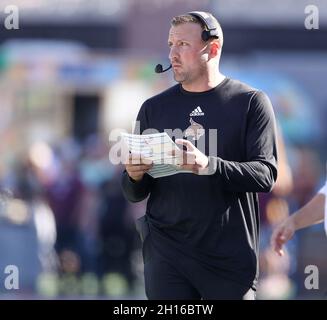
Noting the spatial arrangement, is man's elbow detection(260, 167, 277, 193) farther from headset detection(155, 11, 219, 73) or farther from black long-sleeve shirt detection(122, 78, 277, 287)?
headset detection(155, 11, 219, 73)

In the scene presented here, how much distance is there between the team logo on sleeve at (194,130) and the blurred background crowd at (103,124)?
4337 millimetres

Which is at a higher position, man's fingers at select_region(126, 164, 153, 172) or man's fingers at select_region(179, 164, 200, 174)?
man's fingers at select_region(126, 164, 153, 172)

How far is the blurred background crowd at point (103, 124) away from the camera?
1209cm

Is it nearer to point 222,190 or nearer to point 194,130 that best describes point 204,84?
point 194,130

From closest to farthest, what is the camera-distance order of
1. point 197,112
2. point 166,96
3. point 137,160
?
1. point 137,160
2. point 197,112
3. point 166,96

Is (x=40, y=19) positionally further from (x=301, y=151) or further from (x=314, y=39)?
(x=301, y=151)

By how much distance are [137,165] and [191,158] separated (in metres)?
0.29

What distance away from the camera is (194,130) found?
5062 millimetres

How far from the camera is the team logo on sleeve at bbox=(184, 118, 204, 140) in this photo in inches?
198

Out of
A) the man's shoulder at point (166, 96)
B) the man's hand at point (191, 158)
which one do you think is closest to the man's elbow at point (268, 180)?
the man's hand at point (191, 158)

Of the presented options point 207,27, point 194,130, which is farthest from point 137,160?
point 207,27

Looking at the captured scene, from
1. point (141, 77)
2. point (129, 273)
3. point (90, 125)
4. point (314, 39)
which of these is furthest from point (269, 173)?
point (314, 39)

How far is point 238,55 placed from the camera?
17.7 metres

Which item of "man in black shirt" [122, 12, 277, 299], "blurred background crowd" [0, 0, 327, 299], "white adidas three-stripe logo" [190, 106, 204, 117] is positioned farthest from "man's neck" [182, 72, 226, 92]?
"blurred background crowd" [0, 0, 327, 299]
